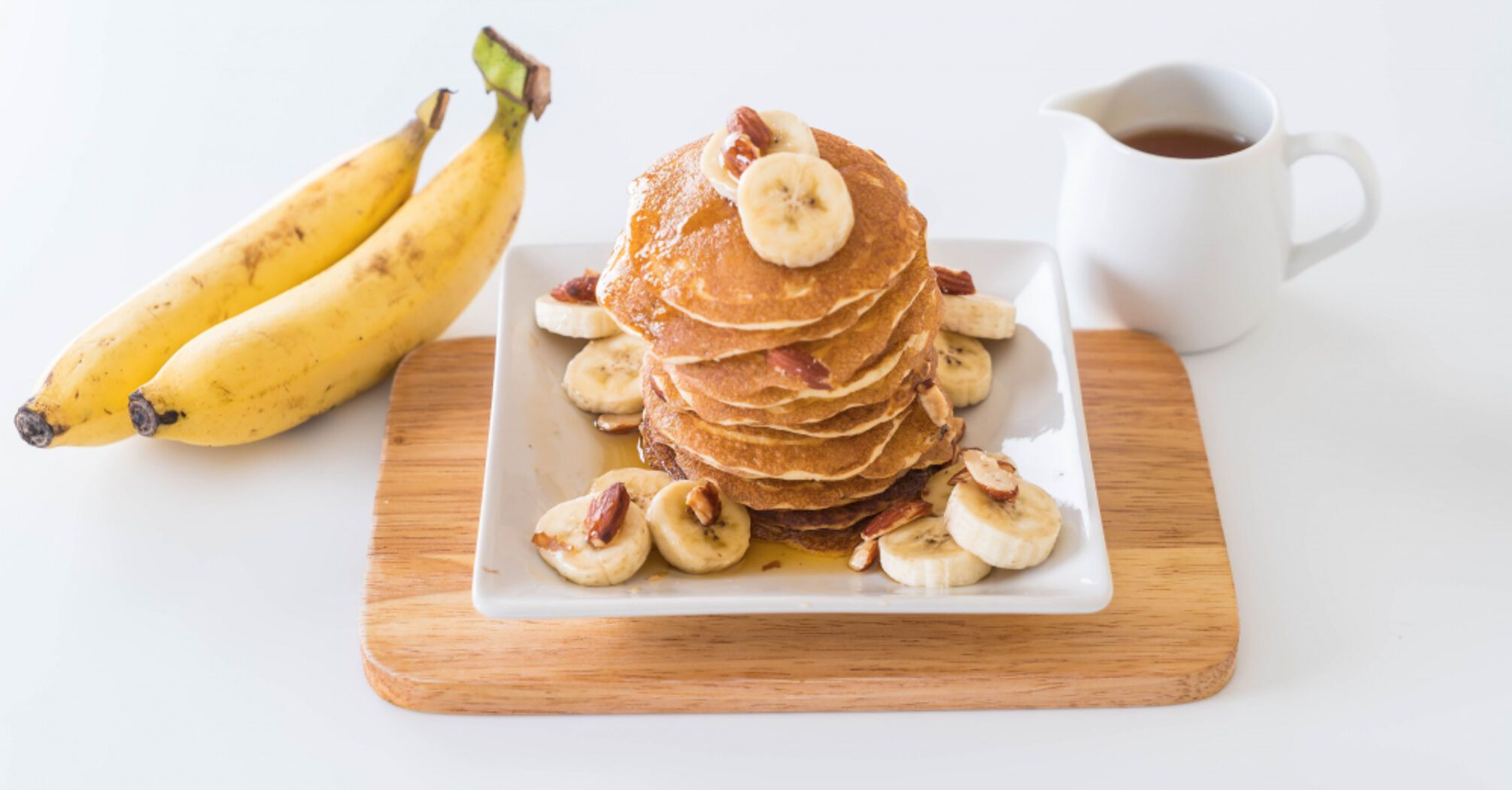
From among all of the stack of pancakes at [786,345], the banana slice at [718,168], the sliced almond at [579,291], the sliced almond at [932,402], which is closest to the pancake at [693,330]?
the stack of pancakes at [786,345]

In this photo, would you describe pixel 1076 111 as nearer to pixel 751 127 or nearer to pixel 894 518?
pixel 751 127

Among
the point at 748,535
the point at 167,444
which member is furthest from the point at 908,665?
the point at 167,444

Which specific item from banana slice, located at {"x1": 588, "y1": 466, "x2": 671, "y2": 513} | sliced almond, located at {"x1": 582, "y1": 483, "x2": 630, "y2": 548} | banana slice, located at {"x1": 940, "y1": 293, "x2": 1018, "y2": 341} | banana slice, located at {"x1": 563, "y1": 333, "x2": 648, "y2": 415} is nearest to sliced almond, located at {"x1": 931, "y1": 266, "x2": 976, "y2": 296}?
banana slice, located at {"x1": 940, "y1": 293, "x2": 1018, "y2": 341}

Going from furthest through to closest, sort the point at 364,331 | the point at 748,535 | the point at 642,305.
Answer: the point at 364,331, the point at 748,535, the point at 642,305

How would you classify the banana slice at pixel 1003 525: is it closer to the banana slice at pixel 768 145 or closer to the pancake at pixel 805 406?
the pancake at pixel 805 406

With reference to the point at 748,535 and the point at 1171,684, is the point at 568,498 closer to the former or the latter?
the point at 748,535

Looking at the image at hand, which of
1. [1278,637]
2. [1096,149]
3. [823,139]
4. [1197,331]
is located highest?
[823,139]

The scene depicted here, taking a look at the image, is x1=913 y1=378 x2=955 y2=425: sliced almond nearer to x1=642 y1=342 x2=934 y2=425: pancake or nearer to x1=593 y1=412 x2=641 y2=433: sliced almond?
x1=642 y1=342 x2=934 y2=425: pancake
